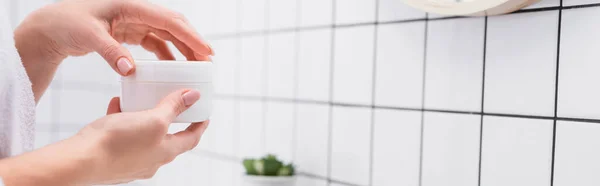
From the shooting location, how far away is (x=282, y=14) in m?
1.16

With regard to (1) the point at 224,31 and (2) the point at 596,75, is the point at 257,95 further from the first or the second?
(2) the point at 596,75

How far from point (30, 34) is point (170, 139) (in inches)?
10.6

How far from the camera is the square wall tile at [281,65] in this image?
1.14m

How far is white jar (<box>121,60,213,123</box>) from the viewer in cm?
69

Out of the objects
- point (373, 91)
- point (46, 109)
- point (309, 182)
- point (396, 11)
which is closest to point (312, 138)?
point (309, 182)

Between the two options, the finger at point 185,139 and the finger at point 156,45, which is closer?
the finger at point 185,139

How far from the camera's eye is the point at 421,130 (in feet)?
2.87

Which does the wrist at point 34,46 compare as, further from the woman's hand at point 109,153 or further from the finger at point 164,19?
the woman's hand at point 109,153

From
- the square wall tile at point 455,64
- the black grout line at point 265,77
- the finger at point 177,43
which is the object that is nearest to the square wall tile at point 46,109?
the black grout line at point 265,77

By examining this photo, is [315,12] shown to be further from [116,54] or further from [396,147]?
[116,54]

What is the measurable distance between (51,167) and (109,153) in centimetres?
7

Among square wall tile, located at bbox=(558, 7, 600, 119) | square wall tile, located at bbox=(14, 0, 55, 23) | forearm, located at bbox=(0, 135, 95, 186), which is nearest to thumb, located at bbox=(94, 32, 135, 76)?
forearm, located at bbox=(0, 135, 95, 186)

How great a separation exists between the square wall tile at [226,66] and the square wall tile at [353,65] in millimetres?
332

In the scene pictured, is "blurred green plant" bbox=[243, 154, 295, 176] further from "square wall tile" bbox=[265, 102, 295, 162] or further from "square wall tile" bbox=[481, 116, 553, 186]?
"square wall tile" bbox=[481, 116, 553, 186]
